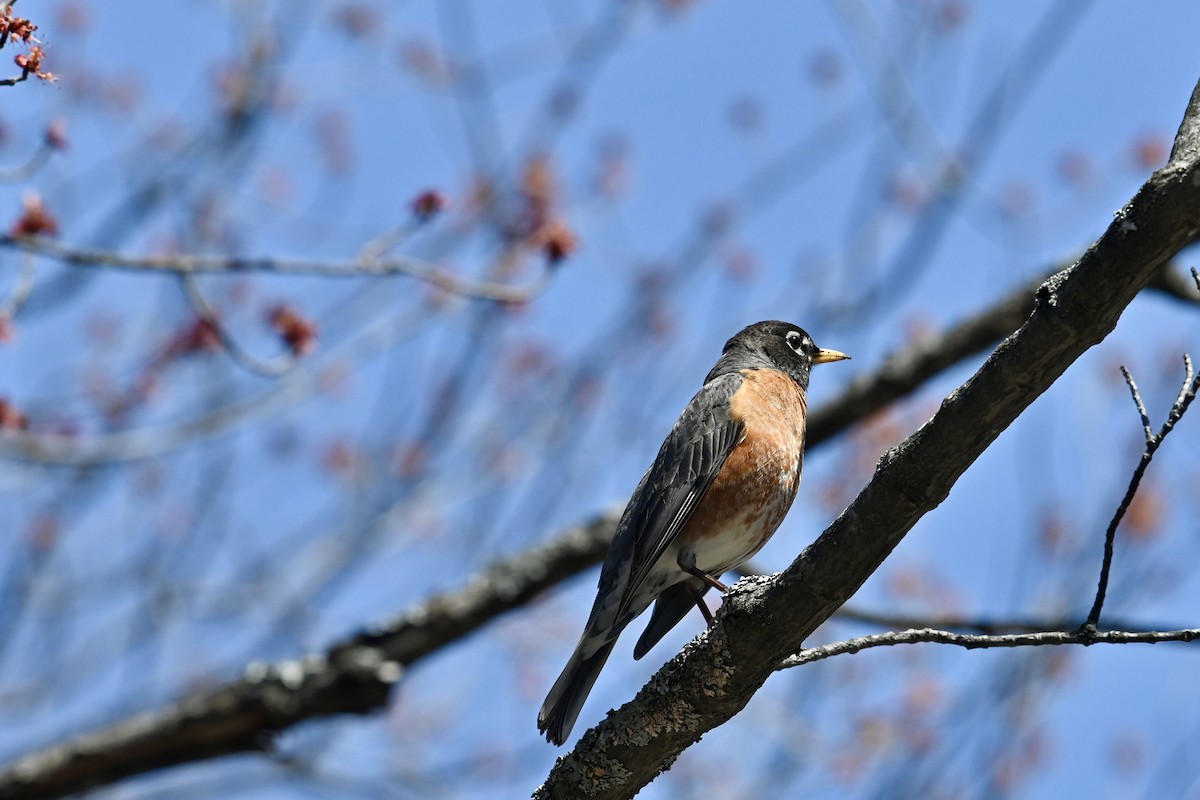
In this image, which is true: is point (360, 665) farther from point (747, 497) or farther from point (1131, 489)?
point (1131, 489)

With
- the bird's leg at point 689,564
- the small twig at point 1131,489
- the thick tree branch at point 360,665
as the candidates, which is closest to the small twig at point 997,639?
the small twig at point 1131,489

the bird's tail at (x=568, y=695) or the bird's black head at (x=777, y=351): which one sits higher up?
the bird's black head at (x=777, y=351)

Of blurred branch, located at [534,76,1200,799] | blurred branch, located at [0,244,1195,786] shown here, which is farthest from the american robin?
blurred branch, located at [0,244,1195,786]

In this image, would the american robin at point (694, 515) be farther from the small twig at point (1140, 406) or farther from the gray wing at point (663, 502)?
the small twig at point (1140, 406)

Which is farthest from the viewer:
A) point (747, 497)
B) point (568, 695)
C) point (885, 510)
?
point (747, 497)

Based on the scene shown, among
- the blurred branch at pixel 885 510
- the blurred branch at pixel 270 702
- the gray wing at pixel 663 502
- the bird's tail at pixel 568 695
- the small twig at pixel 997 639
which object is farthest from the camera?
the blurred branch at pixel 270 702

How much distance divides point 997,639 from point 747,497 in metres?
1.68

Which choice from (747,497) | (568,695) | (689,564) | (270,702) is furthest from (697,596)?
(270,702)

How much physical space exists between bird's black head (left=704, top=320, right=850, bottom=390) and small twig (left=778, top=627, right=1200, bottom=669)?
2.64 meters

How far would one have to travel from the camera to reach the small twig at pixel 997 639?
293 centimetres

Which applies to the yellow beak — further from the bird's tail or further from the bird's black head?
the bird's tail

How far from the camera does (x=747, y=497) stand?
465 cm

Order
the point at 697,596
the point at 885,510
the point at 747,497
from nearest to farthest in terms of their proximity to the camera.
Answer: the point at 885,510
the point at 697,596
the point at 747,497

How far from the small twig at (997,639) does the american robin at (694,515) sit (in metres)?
1.05
